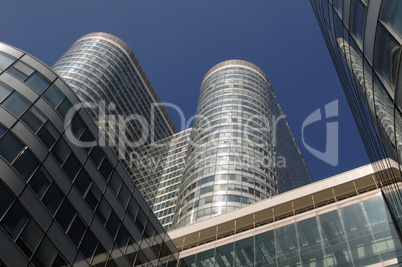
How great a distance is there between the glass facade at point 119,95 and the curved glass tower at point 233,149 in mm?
26137

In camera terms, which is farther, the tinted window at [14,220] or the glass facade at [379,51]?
the tinted window at [14,220]

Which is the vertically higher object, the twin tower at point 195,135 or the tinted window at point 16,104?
the tinted window at point 16,104

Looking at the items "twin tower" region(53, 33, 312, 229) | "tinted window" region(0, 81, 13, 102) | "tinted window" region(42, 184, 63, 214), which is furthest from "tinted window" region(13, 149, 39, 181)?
"twin tower" region(53, 33, 312, 229)

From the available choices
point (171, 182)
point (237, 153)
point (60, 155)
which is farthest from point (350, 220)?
point (171, 182)

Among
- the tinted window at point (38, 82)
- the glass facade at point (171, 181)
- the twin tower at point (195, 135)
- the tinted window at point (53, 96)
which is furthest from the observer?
the glass facade at point (171, 181)

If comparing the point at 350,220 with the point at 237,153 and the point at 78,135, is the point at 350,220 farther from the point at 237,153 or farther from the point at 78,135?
the point at 237,153

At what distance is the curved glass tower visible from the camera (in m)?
73.6

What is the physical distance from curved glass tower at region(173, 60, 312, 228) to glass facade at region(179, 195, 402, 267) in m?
34.9

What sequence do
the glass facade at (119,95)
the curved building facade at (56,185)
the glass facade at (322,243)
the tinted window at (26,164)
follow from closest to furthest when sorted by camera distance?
the curved building facade at (56,185) < the tinted window at (26,164) < the glass facade at (322,243) < the glass facade at (119,95)

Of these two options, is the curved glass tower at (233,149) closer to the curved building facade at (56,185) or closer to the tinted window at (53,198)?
the curved building facade at (56,185)

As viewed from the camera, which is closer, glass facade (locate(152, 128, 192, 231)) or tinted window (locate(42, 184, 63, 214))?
tinted window (locate(42, 184, 63, 214))

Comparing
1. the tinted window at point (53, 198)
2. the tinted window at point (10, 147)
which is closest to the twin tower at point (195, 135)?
the tinted window at point (53, 198)

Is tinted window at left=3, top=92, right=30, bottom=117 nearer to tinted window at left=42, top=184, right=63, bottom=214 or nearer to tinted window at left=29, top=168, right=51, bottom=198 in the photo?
tinted window at left=29, top=168, right=51, bottom=198

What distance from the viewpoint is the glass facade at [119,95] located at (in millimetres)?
114000
